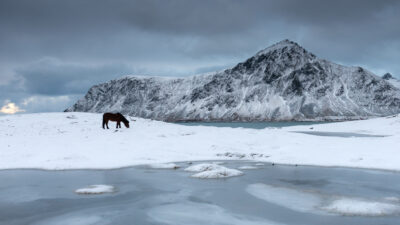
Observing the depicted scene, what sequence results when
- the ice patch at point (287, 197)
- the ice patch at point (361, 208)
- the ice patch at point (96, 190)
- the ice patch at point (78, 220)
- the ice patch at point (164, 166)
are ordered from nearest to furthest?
the ice patch at point (78, 220), the ice patch at point (361, 208), the ice patch at point (287, 197), the ice patch at point (96, 190), the ice patch at point (164, 166)

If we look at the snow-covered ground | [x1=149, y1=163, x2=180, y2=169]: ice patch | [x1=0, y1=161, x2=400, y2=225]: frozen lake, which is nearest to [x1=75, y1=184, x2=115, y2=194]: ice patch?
[x1=0, y1=161, x2=400, y2=225]: frozen lake

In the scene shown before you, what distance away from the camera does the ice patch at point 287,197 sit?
1131 centimetres

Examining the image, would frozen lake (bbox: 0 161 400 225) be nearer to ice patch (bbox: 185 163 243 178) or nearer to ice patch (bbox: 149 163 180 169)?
ice patch (bbox: 185 163 243 178)

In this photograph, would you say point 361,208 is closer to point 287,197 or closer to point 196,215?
point 287,197

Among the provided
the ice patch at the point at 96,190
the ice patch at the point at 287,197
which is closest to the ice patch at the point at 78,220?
the ice patch at the point at 96,190

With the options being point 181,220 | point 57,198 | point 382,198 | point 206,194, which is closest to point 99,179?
point 57,198

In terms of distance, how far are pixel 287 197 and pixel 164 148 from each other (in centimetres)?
1346

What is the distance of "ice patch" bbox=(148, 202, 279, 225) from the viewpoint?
9617 millimetres

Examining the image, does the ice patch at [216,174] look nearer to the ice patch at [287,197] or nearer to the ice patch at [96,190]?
the ice patch at [287,197]

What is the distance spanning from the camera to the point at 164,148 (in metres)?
24.9

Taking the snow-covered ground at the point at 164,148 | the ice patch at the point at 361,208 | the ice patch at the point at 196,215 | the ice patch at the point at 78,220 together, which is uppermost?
Result: the snow-covered ground at the point at 164,148

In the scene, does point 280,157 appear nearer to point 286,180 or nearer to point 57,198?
point 286,180

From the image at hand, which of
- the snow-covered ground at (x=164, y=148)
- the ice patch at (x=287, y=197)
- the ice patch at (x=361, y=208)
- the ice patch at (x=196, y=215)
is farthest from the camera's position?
the snow-covered ground at (x=164, y=148)

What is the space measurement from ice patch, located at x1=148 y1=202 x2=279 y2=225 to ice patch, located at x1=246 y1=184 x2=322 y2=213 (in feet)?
6.73
